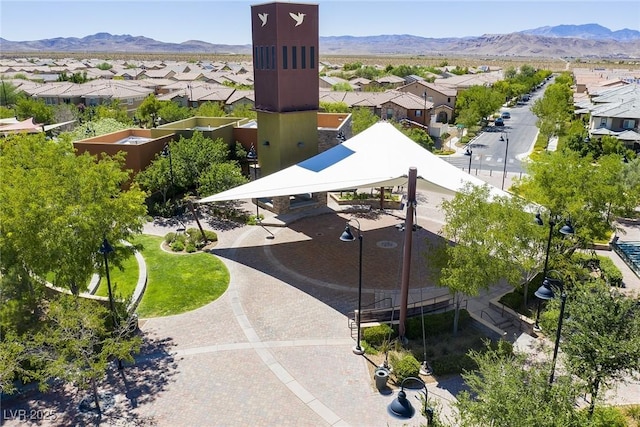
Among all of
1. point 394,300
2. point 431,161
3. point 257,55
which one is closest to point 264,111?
point 257,55

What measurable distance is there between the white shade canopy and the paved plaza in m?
4.65

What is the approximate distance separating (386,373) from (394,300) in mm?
6598

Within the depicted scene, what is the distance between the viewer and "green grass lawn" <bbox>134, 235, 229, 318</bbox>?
75.9ft

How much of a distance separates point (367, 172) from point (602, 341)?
13.8 m

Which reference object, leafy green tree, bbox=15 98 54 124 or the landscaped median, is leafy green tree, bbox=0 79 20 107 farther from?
the landscaped median

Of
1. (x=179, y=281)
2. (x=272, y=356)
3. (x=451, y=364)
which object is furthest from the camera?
(x=179, y=281)

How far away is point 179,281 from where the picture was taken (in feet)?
83.6

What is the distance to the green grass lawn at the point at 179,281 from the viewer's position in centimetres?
2314

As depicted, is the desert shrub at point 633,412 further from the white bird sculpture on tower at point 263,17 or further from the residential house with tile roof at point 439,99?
the residential house with tile roof at point 439,99

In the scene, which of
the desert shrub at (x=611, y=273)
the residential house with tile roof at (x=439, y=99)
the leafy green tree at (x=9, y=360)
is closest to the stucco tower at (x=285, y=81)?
the desert shrub at (x=611, y=273)

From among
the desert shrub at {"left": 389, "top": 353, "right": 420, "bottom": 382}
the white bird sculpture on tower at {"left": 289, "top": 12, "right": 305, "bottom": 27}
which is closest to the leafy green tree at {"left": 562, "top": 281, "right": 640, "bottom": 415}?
the desert shrub at {"left": 389, "top": 353, "right": 420, "bottom": 382}

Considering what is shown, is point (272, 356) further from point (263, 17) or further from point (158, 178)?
point (263, 17)

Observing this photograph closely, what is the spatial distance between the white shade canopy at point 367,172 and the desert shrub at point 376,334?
273 inches

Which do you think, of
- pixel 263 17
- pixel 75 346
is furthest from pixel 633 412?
pixel 263 17
